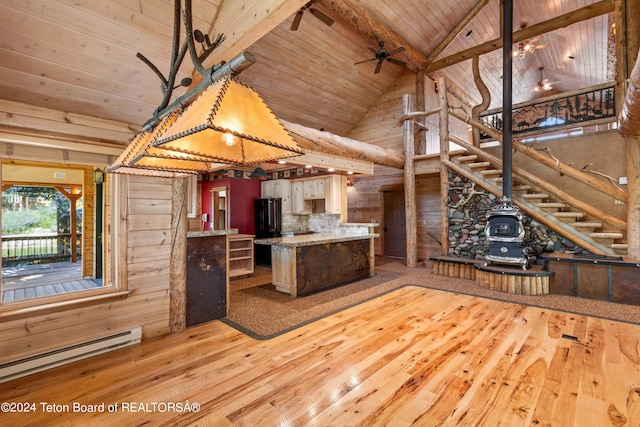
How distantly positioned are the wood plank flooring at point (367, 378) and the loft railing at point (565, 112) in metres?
4.64

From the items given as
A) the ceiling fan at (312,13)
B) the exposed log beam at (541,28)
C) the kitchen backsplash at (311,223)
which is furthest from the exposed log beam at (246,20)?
the exposed log beam at (541,28)

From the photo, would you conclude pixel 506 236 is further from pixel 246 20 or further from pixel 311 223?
pixel 246 20

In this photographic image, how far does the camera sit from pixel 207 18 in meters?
2.46

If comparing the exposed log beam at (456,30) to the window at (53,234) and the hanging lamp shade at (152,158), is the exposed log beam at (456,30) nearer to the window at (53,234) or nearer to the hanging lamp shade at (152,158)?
the hanging lamp shade at (152,158)

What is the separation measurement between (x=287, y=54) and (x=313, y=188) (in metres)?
2.93

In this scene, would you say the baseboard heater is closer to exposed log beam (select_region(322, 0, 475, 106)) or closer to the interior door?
exposed log beam (select_region(322, 0, 475, 106))

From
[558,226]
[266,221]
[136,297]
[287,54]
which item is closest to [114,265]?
[136,297]

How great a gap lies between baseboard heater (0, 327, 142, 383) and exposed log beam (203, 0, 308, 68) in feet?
8.88

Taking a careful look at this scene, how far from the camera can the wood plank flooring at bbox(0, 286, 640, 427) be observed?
1.80 meters

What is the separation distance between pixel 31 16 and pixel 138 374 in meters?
2.77

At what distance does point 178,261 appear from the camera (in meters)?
3.10

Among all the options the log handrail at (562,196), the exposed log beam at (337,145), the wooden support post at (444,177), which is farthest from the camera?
the wooden support post at (444,177)

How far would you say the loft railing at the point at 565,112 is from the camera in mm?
5797

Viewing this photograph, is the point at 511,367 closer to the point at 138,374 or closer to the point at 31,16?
the point at 138,374
